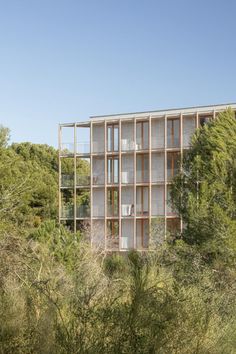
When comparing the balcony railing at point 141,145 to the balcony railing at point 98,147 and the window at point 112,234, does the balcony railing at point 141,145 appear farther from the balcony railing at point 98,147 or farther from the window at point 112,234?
the window at point 112,234

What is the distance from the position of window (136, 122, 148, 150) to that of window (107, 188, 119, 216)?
145 inches

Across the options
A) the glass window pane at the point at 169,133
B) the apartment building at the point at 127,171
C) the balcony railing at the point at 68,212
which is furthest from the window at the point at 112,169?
the glass window pane at the point at 169,133

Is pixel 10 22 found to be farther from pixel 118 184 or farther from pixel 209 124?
Result: pixel 118 184

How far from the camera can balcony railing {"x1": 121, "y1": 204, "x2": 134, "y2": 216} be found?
52.8 m

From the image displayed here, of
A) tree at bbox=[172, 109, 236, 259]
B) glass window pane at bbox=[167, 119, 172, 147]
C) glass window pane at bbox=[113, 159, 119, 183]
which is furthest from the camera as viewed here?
glass window pane at bbox=[113, 159, 119, 183]

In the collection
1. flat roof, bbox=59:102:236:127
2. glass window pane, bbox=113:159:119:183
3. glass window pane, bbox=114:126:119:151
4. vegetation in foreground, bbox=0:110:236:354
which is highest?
flat roof, bbox=59:102:236:127

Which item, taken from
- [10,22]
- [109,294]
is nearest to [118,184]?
[10,22]

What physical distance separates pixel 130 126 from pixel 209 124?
770 inches

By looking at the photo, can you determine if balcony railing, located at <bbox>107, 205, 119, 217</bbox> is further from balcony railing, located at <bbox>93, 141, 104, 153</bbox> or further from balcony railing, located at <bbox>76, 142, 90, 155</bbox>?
balcony railing, located at <bbox>76, 142, 90, 155</bbox>

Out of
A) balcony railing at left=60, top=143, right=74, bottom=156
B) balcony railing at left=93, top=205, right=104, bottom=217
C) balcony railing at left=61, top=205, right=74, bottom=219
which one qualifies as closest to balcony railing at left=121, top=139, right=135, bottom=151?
balcony railing at left=60, top=143, right=74, bottom=156

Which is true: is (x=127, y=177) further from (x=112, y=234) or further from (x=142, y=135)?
(x=112, y=234)

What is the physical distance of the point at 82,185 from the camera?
5503 cm

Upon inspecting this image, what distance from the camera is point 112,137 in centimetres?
5475

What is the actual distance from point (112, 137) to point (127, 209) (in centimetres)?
530
